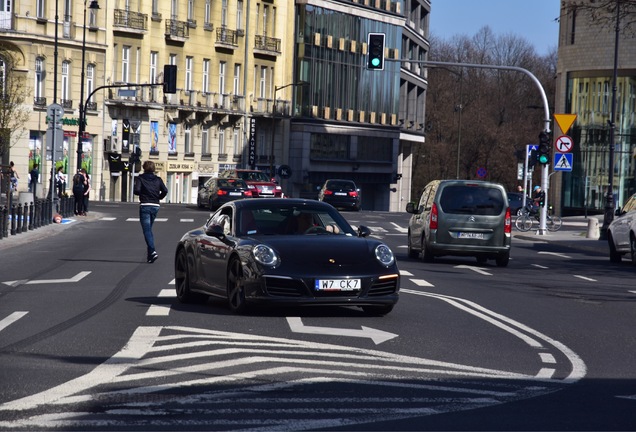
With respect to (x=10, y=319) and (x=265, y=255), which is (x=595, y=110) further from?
(x=10, y=319)

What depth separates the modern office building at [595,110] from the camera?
69500 mm

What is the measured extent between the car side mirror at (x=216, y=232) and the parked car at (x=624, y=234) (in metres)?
15.8

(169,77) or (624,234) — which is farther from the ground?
(169,77)

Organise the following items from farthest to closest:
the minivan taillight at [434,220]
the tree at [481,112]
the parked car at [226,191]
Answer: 1. the tree at [481,112]
2. the parked car at [226,191]
3. the minivan taillight at [434,220]

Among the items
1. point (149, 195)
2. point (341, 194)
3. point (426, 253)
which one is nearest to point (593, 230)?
point (426, 253)

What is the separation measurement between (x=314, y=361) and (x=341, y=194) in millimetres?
60792

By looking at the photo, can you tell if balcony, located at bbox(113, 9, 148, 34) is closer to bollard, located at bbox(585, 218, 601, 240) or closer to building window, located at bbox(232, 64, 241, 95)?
building window, located at bbox(232, 64, 241, 95)

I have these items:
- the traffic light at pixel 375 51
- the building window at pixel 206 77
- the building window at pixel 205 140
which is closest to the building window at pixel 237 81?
the building window at pixel 206 77

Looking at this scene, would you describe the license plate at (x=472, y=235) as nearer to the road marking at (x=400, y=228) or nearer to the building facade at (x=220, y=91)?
the road marking at (x=400, y=228)

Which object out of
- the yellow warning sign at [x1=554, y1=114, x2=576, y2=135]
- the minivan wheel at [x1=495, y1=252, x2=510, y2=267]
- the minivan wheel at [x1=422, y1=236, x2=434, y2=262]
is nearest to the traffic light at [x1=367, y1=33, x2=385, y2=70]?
the yellow warning sign at [x1=554, y1=114, x2=576, y2=135]

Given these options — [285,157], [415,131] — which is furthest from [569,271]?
[415,131]

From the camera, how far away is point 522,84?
404ft

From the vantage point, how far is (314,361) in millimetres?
10445

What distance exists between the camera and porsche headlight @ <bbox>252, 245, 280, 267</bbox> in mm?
14156
